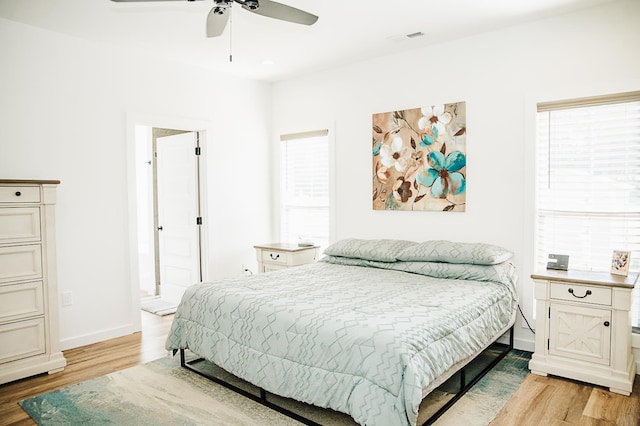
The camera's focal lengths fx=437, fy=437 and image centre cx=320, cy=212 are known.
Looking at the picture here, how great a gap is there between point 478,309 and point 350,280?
38.8 inches

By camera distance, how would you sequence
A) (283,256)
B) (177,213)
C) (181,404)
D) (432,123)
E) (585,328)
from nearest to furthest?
(181,404) < (585,328) < (432,123) < (283,256) < (177,213)

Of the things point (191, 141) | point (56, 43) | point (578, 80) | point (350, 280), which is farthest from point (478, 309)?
point (56, 43)

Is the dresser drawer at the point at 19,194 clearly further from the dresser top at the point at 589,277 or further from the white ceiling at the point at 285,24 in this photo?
the dresser top at the point at 589,277

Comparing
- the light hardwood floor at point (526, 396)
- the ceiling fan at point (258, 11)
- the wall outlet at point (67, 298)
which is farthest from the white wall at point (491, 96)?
the wall outlet at point (67, 298)

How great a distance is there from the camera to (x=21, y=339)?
3.10m

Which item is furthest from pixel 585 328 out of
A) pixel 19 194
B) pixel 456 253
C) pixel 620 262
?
pixel 19 194

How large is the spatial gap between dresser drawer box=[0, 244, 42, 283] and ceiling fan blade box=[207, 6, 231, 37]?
2.01 meters

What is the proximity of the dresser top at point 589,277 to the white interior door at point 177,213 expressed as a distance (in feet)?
11.4

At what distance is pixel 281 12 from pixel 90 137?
2.34 m

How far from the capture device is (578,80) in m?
3.27

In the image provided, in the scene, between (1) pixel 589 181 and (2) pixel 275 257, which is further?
(2) pixel 275 257

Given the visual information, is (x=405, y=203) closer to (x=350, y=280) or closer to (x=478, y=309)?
(x=350, y=280)

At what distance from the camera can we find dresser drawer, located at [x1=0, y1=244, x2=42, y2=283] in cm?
304

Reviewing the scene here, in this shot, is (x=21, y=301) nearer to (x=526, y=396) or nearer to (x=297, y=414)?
(x=297, y=414)
